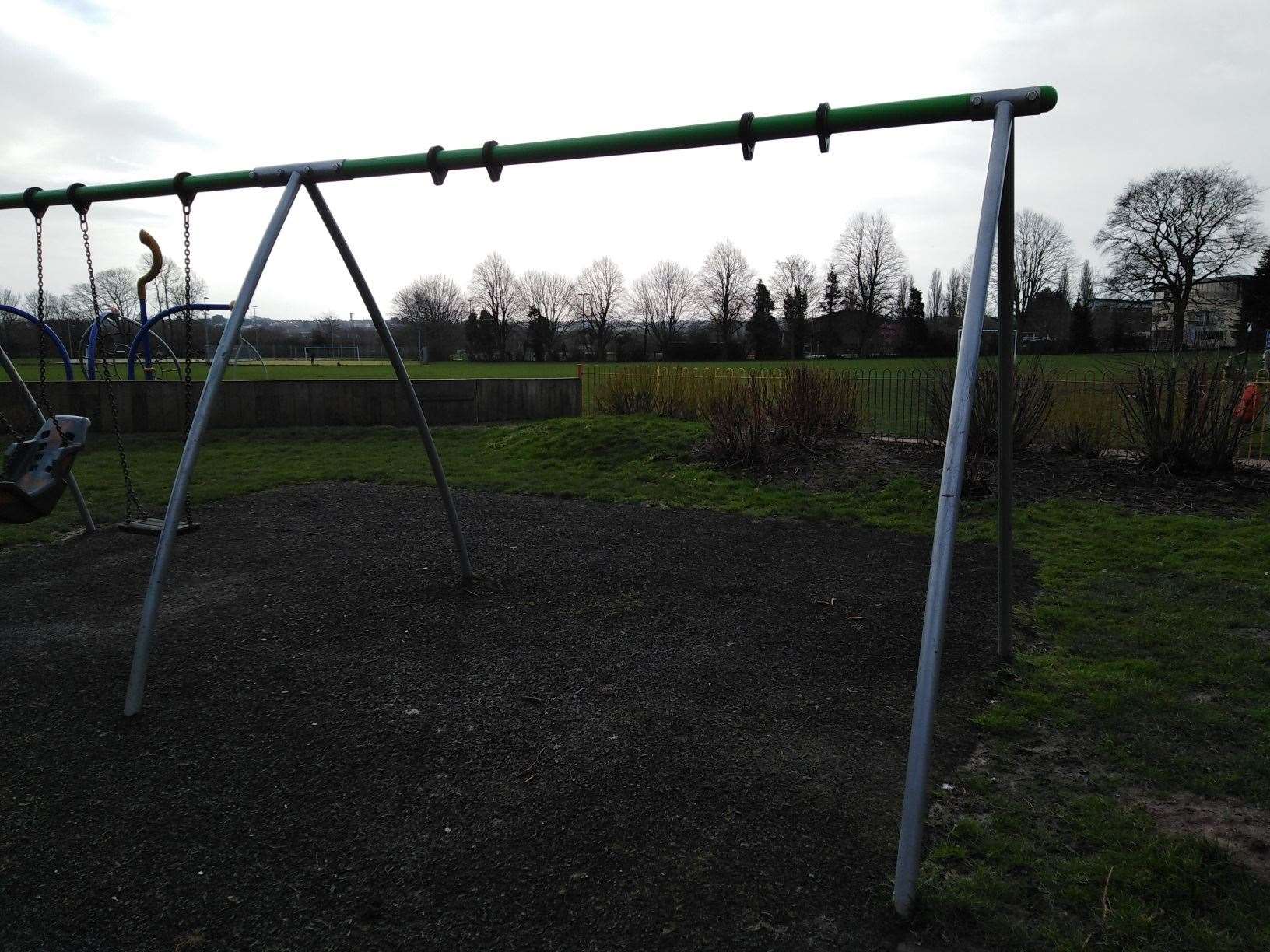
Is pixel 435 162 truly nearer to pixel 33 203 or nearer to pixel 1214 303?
pixel 33 203

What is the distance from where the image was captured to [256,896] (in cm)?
210

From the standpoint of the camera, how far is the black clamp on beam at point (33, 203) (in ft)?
14.9

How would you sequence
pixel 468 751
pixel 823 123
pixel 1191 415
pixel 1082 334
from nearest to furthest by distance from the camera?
1. pixel 468 751
2. pixel 823 123
3. pixel 1191 415
4. pixel 1082 334

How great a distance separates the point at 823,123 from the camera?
9.73ft

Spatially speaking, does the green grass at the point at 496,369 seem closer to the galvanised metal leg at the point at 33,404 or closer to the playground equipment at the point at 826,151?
the playground equipment at the point at 826,151

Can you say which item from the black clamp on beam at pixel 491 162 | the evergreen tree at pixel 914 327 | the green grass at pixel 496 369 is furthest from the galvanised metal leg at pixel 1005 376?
the evergreen tree at pixel 914 327

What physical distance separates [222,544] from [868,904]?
5174 mm

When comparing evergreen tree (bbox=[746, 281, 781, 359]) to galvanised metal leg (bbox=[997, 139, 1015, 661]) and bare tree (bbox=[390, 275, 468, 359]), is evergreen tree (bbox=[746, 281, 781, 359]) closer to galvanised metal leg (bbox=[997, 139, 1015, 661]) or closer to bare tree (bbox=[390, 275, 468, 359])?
bare tree (bbox=[390, 275, 468, 359])

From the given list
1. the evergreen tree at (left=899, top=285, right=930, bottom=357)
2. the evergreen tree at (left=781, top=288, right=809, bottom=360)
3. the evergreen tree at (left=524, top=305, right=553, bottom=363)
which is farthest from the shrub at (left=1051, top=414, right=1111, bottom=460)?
the evergreen tree at (left=524, top=305, right=553, bottom=363)

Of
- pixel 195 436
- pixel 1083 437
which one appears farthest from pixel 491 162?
pixel 1083 437

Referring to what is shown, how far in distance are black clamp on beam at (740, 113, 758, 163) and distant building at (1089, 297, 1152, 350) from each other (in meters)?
45.4

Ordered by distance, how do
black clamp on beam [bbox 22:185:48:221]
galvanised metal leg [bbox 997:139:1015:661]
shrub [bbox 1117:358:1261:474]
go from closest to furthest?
galvanised metal leg [bbox 997:139:1015:661] < black clamp on beam [bbox 22:185:48:221] < shrub [bbox 1117:358:1261:474]

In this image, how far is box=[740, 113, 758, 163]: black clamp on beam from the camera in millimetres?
3104

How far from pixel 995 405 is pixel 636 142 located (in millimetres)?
5835
